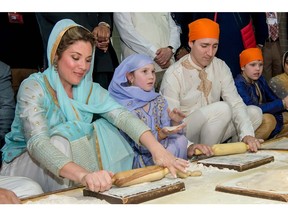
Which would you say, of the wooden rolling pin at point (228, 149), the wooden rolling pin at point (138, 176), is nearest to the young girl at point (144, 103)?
the wooden rolling pin at point (228, 149)

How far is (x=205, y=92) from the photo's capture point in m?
2.83

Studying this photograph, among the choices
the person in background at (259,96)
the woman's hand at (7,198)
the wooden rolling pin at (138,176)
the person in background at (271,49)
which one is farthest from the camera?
the person in background at (271,49)

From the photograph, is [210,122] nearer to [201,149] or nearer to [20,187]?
[201,149]

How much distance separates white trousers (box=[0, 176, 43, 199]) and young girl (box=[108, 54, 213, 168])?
739mm

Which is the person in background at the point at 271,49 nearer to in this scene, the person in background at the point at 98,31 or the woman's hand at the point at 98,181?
the person in background at the point at 98,31

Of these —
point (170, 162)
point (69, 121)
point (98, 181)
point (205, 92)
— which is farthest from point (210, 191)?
point (205, 92)

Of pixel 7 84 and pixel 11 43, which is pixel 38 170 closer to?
pixel 7 84

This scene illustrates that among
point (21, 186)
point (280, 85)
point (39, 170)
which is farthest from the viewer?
point (280, 85)

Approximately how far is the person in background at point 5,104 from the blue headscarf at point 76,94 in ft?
0.92

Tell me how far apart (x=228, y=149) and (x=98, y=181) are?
2.98 ft

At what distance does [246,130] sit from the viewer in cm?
254

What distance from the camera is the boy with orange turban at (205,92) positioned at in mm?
2691
